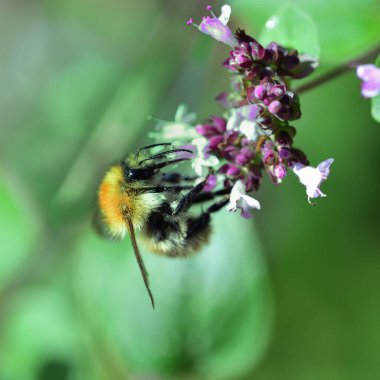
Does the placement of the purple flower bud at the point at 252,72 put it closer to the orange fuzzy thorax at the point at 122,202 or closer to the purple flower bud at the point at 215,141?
the purple flower bud at the point at 215,141

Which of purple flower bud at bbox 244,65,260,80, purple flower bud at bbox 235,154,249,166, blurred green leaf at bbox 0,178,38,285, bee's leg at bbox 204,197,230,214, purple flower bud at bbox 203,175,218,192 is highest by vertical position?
purple flower bud at bbox 244,65,260,80

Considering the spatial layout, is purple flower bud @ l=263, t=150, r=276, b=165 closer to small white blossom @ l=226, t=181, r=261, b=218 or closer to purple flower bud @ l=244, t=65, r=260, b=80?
small white blossom @ l=226, t=181, r=261, b=218

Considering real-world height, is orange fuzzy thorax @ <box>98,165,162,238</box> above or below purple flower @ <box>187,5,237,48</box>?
below

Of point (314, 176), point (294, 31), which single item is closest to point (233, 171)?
point (314, 176)

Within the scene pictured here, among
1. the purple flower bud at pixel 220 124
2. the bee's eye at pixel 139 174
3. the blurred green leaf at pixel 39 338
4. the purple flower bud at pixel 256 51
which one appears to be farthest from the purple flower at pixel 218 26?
the blurred green leaf at pixel 39 338

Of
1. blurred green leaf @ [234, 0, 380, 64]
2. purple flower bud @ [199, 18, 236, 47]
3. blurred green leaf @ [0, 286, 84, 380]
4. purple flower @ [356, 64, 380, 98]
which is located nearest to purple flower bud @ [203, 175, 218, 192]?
purple flower bud @ [199, 18, 236, 47]

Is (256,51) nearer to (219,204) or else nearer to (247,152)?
(247,152)

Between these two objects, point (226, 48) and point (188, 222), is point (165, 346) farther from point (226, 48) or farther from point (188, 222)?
point (226, 48)
